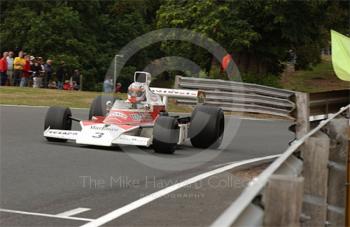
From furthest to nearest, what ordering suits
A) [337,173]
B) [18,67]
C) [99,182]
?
[18,67], [99,182], [337,173]

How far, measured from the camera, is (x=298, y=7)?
102 ft

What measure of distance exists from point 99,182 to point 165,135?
3.11 meters

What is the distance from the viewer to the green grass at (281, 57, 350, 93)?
156 feet

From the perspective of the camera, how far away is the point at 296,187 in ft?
11.4

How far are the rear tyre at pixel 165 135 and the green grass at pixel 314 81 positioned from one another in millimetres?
33289

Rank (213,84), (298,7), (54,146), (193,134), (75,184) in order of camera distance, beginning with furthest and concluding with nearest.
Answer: (298,7) < (213,84) < (193,134) < (54,146) < (75,184)

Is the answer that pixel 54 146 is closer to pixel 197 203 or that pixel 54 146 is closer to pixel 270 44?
pixel 197 203

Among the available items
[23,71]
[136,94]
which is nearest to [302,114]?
[136,94]

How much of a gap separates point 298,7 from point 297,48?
18.5 feet

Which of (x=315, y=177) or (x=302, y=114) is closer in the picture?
(x=315, y=177)

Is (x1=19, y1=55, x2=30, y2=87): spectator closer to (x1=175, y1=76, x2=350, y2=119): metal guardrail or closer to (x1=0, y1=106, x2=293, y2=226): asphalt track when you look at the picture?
(x1=175, y1=76, x2=350, y2=119): metal guardrail

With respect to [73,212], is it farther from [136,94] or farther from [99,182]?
[136,94]

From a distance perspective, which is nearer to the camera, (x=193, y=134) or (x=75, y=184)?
(x=75, y=184)

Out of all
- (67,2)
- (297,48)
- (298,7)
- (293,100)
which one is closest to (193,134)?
(293,100)
